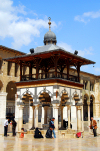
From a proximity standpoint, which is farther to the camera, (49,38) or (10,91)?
(10,91)

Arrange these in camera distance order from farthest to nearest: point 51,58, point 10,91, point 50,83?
point 10,91
point 51,58
point 50,83

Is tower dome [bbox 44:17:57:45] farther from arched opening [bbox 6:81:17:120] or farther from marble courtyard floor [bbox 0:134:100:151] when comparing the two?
arched opening [bbox 6:81:17:120]

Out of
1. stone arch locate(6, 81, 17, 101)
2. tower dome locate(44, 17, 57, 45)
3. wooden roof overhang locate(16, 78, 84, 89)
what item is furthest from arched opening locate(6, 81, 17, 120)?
wooden roof overhang locate(16, 78, 84, 89)

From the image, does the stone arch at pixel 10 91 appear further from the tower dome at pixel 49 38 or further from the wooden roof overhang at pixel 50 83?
the wooden roof overhang at pixel 50 83

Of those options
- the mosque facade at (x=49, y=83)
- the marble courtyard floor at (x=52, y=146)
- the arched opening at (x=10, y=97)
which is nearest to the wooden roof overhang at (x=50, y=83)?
the mosque facade at (x=49, y=83)

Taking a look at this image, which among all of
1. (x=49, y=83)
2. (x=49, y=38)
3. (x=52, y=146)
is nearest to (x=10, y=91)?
(x=49, y=38)

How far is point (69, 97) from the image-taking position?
21.2m

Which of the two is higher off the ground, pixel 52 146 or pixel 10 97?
pixel 10 97

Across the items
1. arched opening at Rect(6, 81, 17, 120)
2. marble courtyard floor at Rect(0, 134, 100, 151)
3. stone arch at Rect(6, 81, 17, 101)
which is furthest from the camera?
stone arch at Rect(6, 81, 17, 101)

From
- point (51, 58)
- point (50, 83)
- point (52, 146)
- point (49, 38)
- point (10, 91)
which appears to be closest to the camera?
point (52, 146)

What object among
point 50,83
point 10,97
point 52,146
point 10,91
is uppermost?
point 10,91

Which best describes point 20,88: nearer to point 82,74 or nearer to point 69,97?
point 69,97

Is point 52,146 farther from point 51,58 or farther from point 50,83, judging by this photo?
point 51,58

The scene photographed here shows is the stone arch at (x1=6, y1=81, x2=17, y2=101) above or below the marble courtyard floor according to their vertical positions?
above
